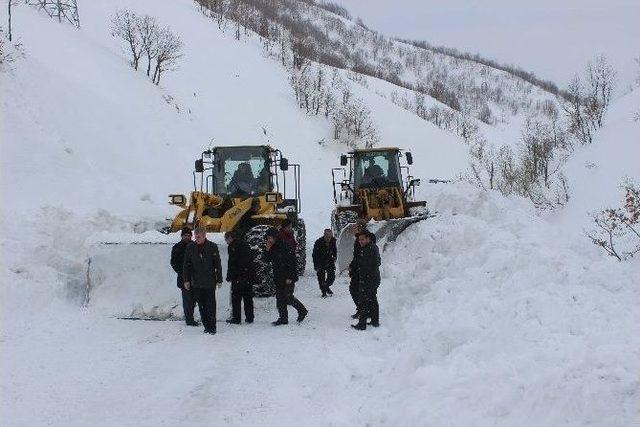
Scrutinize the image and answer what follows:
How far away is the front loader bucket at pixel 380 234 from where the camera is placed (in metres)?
11.9

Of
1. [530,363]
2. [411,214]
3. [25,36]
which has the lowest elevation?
[530,363]

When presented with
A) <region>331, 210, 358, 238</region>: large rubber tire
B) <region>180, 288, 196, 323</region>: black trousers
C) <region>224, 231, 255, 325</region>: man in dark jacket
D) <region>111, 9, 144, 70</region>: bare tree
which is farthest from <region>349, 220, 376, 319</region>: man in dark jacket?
<region>111, 9, 144, 70</region>: bare tree

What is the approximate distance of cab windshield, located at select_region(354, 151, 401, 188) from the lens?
14922 mm

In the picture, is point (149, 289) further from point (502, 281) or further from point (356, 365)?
point (502, 281)

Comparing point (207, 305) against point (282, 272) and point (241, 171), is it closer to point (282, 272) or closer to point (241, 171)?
point (282, 272)

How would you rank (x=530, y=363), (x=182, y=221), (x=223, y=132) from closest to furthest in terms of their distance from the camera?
(x=530, y=363), (x=182, y=221), (x=223, y=132)

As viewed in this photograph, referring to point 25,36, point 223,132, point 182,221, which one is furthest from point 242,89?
point 182,221

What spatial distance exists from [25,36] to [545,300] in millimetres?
20209

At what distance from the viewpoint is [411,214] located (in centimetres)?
1412

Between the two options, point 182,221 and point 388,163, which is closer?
point 182,221

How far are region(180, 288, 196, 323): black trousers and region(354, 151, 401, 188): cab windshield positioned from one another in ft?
24.6

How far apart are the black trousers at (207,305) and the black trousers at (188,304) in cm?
16

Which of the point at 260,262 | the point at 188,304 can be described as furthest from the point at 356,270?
the point at 188,304

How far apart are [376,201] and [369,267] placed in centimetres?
612
